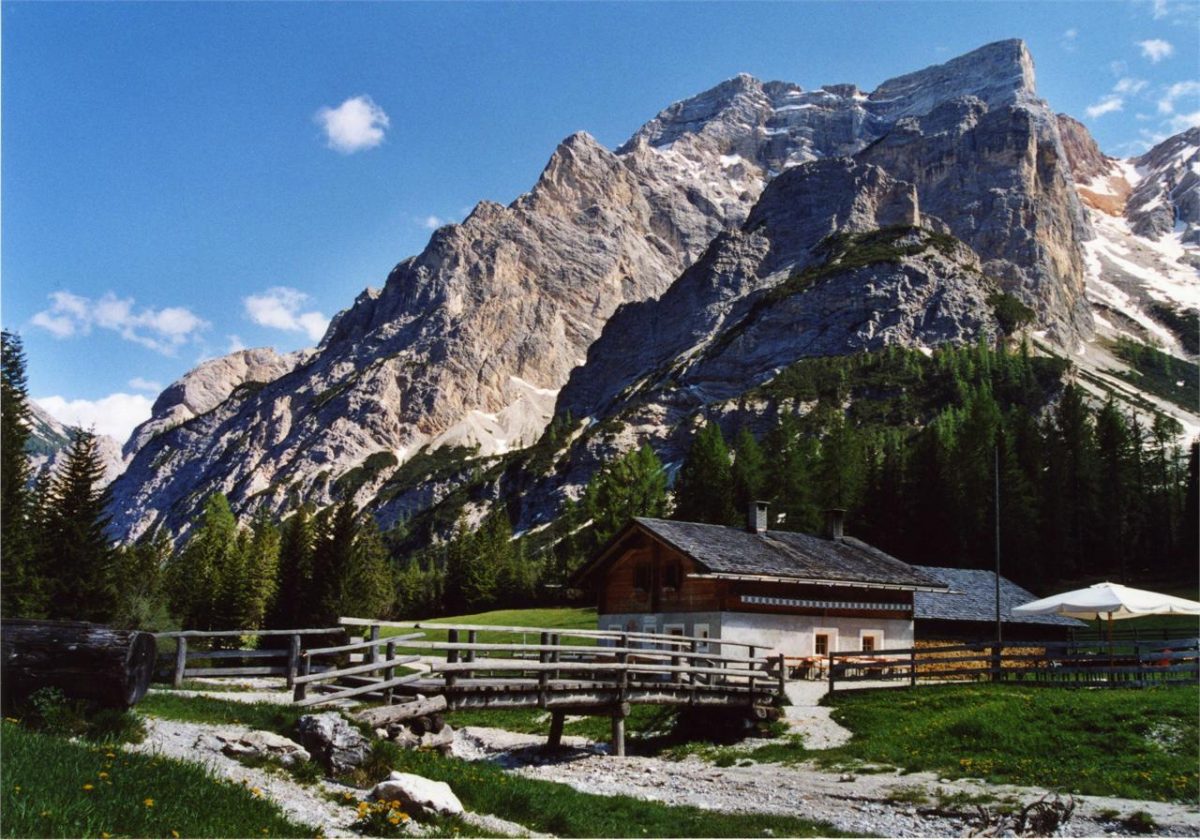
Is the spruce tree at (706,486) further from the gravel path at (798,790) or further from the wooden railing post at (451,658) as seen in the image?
the wooden railing post at (451,658)

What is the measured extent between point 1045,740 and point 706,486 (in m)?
63.1

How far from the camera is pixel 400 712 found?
18.7 metres

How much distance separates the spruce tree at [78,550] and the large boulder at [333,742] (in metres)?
39.1

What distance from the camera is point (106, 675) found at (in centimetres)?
1305

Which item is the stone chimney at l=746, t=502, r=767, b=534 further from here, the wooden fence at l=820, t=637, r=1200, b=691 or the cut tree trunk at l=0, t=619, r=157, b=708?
the cut tree trunk at l=0, t=619, r=157, b=708

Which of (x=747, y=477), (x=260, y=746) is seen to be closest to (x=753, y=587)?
(x=260, y=746)

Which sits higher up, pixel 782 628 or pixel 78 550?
pixel 78 550

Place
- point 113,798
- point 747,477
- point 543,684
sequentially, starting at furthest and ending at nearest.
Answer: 1. point 747,477
2. point 543,684
3. point 113,798

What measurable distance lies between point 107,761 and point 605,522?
242ft

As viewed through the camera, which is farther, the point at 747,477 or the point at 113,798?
the point at 747,477

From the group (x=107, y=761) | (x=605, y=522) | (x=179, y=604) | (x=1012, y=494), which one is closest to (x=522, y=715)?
(x=107, y=761)

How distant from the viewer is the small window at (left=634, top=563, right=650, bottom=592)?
42.9 m

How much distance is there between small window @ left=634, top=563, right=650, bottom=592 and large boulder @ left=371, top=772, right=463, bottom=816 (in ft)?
100.0

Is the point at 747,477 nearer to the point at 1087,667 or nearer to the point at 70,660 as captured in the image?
the point at 1087,667
